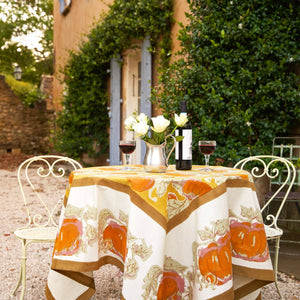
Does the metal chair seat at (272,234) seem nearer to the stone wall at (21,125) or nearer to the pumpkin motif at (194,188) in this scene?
the pumpkin motif at (194,188)

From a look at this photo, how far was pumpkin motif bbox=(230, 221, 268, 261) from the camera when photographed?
Answer: 6.29 feet

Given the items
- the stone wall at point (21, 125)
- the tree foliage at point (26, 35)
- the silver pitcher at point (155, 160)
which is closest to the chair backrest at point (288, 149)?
the silver pitcher at point (155, 160)

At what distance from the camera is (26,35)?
2130 centimetres

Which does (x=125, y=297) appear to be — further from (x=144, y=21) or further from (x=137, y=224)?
(x=144, y=21)

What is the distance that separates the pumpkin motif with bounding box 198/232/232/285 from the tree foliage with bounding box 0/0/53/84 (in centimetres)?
2081

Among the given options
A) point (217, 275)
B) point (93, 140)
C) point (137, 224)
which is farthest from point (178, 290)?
point (93, 140)

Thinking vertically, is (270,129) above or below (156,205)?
above

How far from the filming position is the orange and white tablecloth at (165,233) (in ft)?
5.55

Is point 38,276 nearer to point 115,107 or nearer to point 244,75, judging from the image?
point 244,75

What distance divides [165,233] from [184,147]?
602 mm

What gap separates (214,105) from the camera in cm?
403

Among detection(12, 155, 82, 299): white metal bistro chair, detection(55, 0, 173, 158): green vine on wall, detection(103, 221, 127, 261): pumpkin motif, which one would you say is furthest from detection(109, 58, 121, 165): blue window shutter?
detection(103, 221, 127, 261): pumpkin motif

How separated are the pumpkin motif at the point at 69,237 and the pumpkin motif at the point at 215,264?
57 cm

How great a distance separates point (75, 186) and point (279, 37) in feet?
9.75
